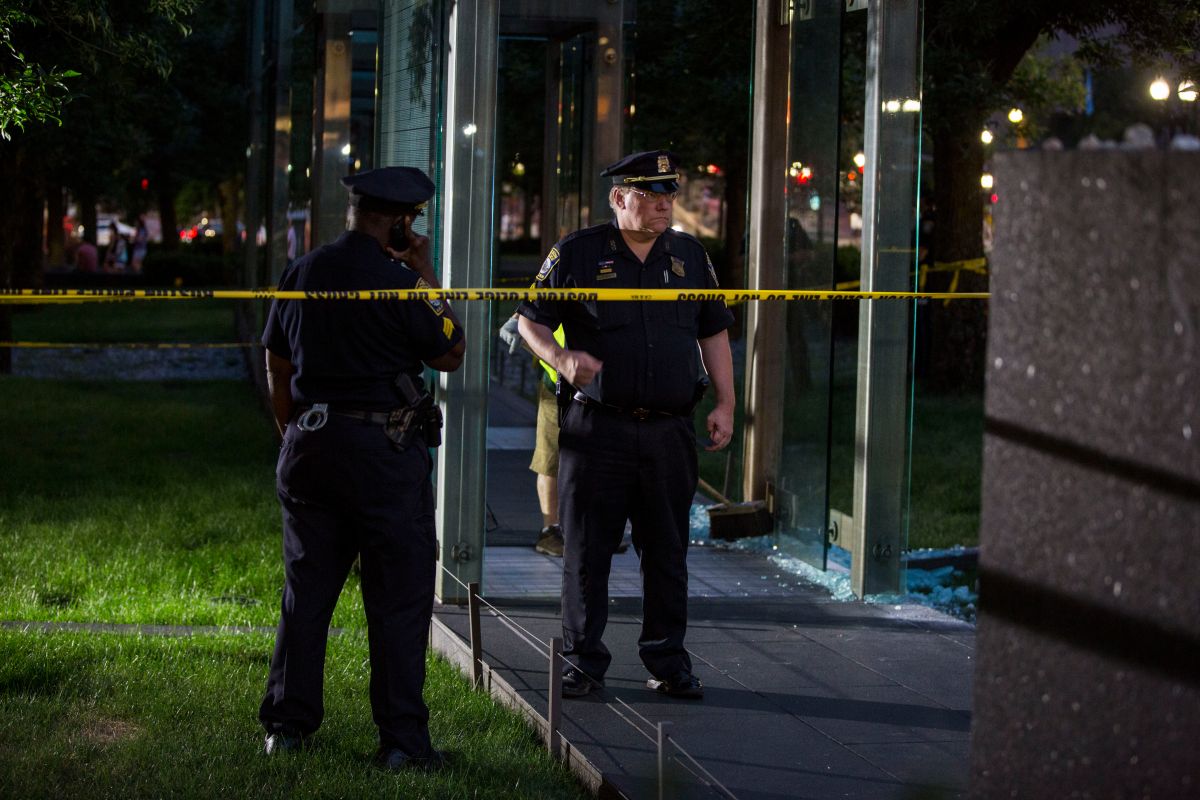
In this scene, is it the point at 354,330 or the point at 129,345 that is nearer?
the point at 354,330

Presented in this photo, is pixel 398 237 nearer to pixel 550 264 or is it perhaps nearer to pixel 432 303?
pixel 432 303

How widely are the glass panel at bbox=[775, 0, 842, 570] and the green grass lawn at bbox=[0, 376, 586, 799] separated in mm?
2300

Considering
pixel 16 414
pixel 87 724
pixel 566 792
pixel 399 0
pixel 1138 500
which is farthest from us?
pixel 16 414

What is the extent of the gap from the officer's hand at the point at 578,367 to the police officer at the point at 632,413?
0.04 m

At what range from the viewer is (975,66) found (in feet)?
53.5

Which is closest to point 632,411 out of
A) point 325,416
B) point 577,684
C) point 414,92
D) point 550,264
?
point 550,264

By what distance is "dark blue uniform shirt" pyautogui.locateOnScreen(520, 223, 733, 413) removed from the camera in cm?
561

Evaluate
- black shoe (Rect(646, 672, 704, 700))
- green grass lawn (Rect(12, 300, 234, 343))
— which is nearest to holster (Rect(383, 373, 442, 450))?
black shoe (Rect(646, 672, 704, 700))

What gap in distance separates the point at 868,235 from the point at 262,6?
1017 cm

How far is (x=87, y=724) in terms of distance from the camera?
209 inches

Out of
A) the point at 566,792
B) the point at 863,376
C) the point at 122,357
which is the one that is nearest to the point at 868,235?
the point at 863,376

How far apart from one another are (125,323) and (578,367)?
24.7 meters

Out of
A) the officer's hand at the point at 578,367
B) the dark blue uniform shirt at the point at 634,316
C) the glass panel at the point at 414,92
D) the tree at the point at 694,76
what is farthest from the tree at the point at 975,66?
the officer's hand at the point at 578,367

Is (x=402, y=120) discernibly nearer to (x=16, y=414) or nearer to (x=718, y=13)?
(x=16, y=414)
